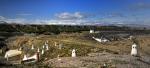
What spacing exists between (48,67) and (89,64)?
580 centimetres

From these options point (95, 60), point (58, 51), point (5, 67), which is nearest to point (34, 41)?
point (58, 51)

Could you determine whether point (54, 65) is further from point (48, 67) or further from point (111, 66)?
point (111, 66)

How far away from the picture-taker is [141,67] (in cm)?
4319

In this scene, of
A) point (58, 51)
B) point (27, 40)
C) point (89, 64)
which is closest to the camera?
point (89, 64)

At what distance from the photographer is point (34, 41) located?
85000 mm

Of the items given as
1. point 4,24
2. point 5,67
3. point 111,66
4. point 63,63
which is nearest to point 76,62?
point 63,63

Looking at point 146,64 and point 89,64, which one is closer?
point 89,64

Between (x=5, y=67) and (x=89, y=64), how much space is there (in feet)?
39.7

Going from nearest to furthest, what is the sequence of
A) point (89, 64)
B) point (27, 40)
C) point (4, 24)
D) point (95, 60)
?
point (89, 64) → point (95, 60) → point (27, 40) → point (4, 24)

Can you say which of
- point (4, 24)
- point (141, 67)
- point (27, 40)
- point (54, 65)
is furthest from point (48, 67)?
point (4, 24)

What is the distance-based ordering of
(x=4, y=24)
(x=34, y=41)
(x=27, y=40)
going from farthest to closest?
(x=4, y=24)
(x=27, y=40)
(x=34, y=41)

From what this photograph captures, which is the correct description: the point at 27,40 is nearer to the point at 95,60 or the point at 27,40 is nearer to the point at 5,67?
the point at 95,60

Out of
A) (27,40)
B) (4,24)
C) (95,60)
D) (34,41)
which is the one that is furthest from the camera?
(4,24)

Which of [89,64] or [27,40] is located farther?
[27,40]
